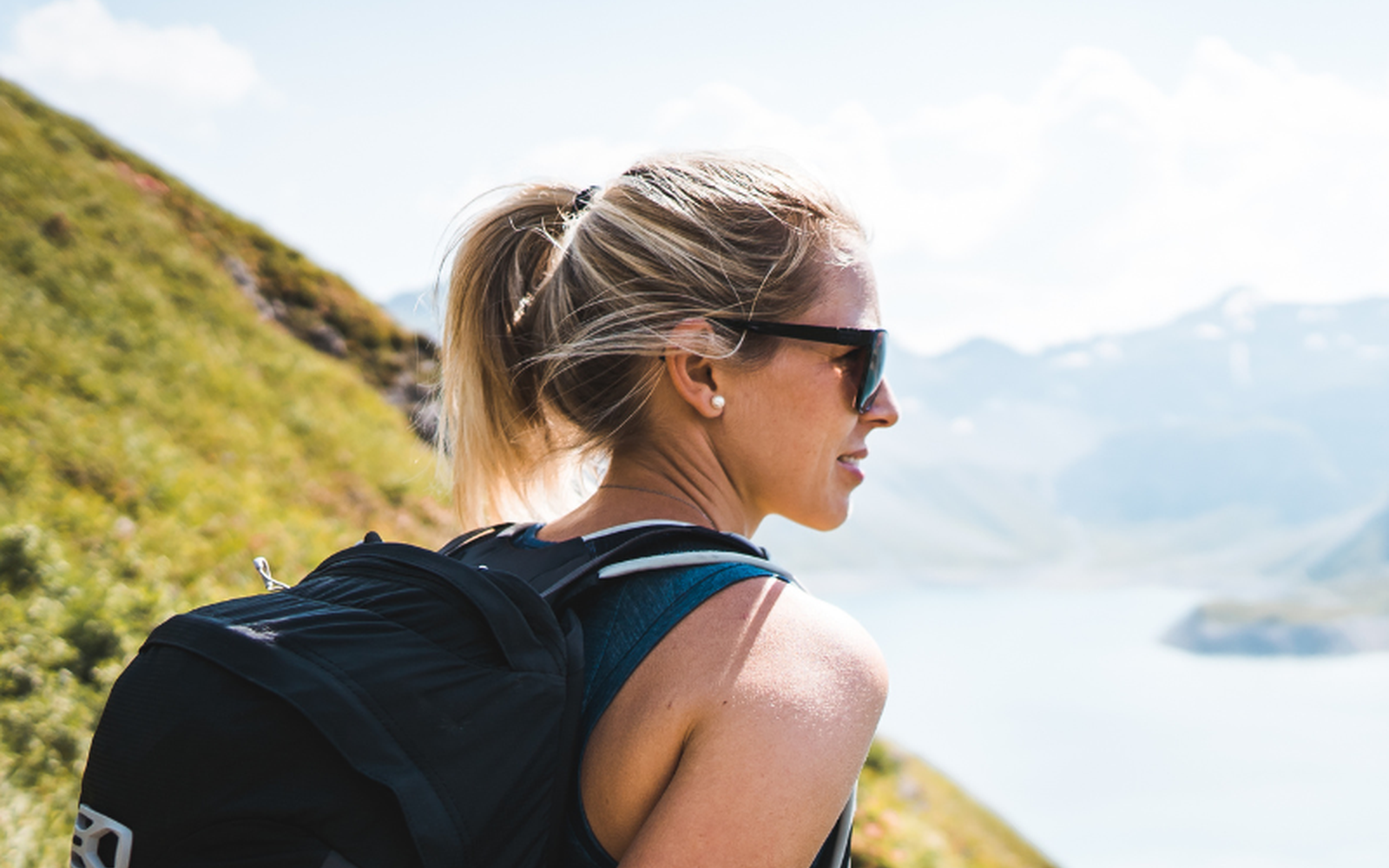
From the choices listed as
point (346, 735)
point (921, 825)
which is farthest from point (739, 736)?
point (921, 825)

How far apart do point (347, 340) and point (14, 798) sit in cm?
1588

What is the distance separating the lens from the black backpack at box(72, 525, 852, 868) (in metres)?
1.10

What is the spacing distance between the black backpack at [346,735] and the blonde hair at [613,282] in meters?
0.68

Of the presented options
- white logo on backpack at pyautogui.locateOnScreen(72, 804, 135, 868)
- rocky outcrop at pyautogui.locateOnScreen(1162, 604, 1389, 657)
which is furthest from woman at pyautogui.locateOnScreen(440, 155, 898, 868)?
rocky outcrop at pyautogui.locateOnScreen(1162, 604, 1389, 657)

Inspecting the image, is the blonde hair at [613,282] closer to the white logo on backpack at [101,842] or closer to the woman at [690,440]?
the woman at [690,440]

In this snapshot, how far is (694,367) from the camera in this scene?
1812 mm

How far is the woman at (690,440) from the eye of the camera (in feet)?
4.18

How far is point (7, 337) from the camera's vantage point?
10.4 metres

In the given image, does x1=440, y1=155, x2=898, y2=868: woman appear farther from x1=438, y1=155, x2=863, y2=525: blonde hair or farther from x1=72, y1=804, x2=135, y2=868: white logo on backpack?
x1=72, y1=804, x2=135, y2=868: white logo on backpack

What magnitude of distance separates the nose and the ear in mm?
395

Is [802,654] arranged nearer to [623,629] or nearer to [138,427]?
[623,629]

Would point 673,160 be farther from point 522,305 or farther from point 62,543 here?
point 62,543

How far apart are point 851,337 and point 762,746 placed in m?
0.93

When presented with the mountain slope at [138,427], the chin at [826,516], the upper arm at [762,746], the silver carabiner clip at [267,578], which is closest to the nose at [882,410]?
the chin at [826,516]
